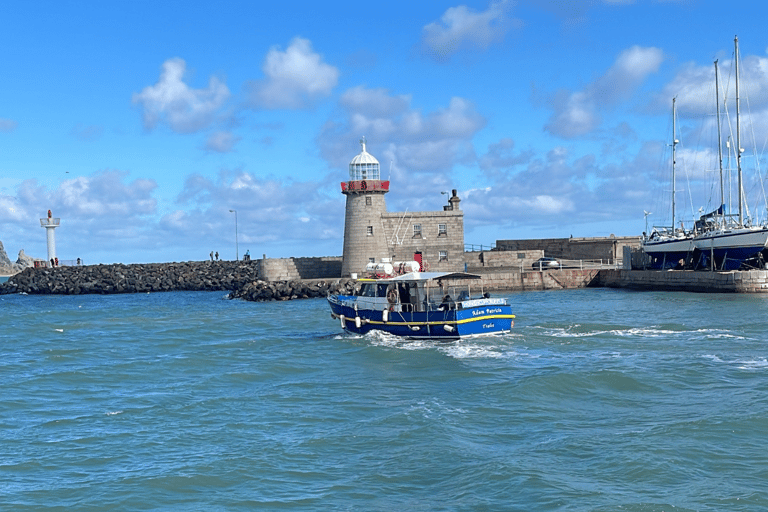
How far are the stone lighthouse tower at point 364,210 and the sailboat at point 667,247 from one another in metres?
18.0

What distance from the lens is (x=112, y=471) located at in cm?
1303

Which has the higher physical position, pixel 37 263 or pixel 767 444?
pixel 37 263

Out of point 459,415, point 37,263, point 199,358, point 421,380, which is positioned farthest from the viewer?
point 37,263

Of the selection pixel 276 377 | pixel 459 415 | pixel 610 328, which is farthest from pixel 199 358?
pixel 610 328

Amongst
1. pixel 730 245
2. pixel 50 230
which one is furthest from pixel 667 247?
pixel 50 230

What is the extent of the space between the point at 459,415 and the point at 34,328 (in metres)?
28.0

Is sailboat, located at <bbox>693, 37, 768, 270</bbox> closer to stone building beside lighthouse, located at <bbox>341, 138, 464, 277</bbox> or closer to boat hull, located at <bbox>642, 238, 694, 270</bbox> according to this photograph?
boat hull, located at <bbox>642, 238, 694, 270</bbox>

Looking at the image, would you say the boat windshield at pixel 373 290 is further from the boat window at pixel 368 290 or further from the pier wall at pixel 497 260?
the pier wall at pixel 497 260

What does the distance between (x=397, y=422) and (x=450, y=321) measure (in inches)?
426

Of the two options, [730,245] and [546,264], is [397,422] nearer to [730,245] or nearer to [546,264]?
[730,245]

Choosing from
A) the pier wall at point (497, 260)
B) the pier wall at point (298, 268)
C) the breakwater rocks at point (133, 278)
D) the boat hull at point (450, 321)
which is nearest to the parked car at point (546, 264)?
the pier wall at point (497, 260)

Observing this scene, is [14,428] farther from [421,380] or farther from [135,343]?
[135,343]

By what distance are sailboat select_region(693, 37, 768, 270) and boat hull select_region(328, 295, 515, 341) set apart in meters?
21.5

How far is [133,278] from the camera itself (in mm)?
67750
